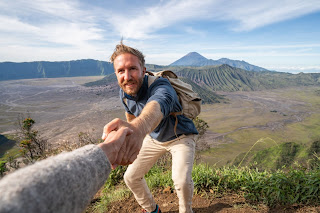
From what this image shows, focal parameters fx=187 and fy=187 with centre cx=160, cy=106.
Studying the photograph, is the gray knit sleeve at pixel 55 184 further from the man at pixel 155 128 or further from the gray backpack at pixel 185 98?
the gray backpack at pixel 185 98

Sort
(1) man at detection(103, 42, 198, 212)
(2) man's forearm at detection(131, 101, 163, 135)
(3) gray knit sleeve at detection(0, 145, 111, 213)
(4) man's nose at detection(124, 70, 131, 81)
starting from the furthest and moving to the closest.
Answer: (4) man's nose at detection(124, 70, 131, 81)
(1) man at detection(103, 42, 198, 212)
(2) man's forearm at detection(131, 101, 163, 135)
(3) gray knit sleeve at detection(0, 145, 111, 213)

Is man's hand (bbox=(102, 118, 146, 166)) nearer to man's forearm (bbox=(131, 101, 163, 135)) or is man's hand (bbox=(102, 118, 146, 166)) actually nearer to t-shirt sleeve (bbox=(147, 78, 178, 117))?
man's forearm (bbox=(131, 101, 163, 135))

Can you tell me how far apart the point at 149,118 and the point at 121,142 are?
18.7 inches

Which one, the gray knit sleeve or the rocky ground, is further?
the rocky ground

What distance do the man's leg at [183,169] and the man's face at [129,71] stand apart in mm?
1075

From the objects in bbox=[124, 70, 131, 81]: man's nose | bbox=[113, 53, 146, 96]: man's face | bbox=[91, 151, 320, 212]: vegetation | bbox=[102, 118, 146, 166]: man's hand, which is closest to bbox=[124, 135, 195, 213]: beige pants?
bbox=[91, 151, 320, 212]: vegetation

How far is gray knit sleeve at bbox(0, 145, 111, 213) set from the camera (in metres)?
0.61

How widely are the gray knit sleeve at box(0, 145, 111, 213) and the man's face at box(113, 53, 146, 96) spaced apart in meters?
1.73

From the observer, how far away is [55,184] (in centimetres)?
73

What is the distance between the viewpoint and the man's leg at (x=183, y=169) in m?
2.51

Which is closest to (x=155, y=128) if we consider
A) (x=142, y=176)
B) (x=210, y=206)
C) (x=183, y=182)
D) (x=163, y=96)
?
(x=163, y=96)

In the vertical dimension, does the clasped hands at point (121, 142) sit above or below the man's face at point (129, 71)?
below

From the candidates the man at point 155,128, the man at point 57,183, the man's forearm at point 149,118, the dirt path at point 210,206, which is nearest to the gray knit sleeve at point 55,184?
the man at point 57,183

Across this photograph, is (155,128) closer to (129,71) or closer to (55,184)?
(129,71)
